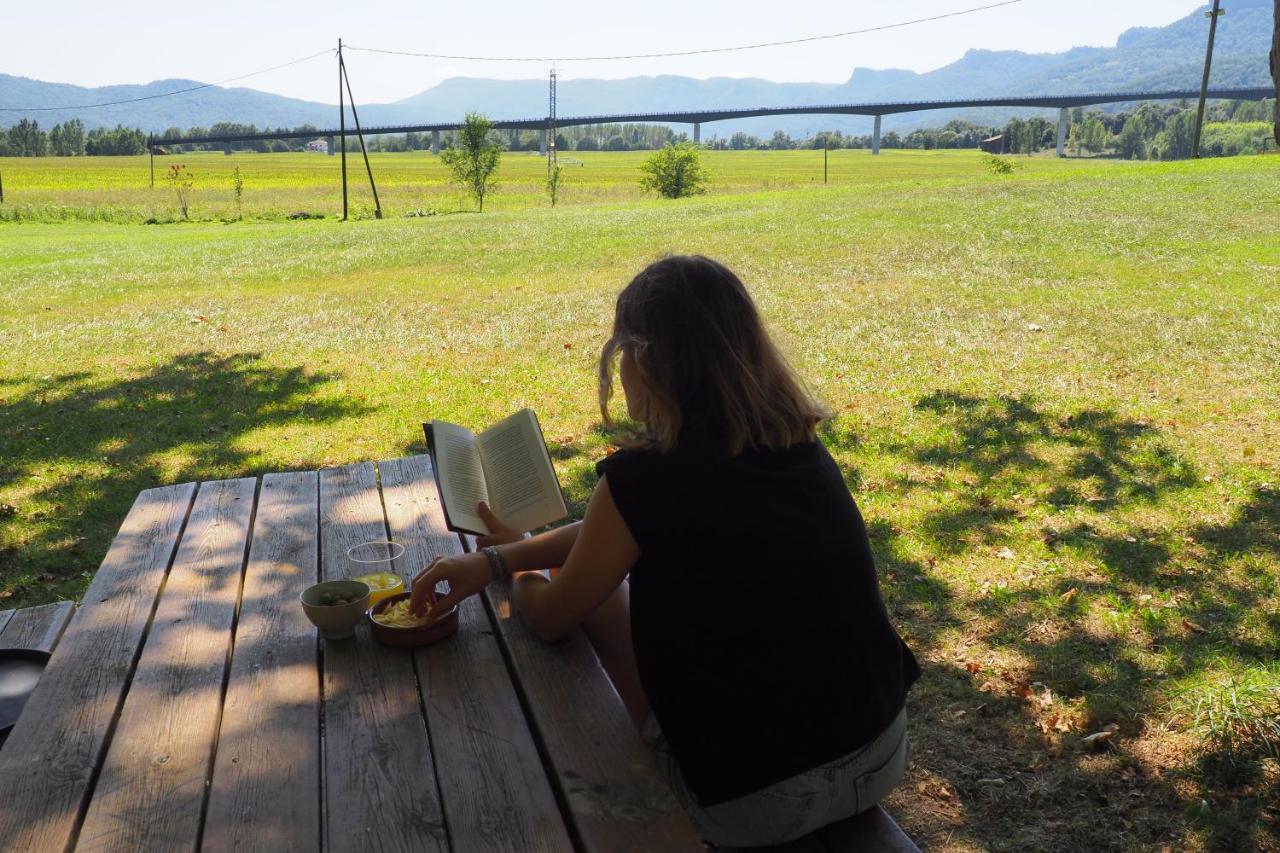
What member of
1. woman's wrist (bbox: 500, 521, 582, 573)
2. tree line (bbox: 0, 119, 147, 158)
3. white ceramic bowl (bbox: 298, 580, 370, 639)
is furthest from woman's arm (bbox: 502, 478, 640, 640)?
tree line (bbox: 0, 119, 147, 158)

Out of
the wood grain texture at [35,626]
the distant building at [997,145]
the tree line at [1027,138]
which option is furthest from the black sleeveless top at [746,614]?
the distant building at [997,145]

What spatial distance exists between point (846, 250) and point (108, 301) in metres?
10.3

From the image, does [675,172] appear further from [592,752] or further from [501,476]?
[592,752]

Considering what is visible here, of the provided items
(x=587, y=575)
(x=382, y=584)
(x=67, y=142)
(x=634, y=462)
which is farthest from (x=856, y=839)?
(x=67, y=142)

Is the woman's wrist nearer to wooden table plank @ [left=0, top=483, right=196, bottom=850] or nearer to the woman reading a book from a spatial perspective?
the woman reading a book

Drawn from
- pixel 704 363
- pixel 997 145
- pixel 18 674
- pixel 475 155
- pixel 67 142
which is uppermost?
pixel 997 145

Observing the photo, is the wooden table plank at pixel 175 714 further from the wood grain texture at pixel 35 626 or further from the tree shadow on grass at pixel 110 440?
the tree shadow on grass at pixel 110 440

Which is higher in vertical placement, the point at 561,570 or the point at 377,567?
the point at 561,570

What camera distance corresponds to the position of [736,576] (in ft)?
5.86

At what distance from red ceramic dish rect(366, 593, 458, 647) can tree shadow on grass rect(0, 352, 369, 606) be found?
10.6ft

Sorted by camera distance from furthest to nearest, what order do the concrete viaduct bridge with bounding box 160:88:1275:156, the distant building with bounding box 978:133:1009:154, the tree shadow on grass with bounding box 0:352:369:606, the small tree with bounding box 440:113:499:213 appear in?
the concrete viaduct bridge with bounding box 160:88:1275:156, the distant building with bounding box 978:133:1009:154, the small tree with bounding box 440:113:499:213, the tree shadow on grass with bounding box 0:352:369:606

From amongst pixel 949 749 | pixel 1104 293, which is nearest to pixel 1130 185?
pixel 1104 293

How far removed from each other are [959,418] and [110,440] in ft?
18.9

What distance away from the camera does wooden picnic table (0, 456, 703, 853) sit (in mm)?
1534
